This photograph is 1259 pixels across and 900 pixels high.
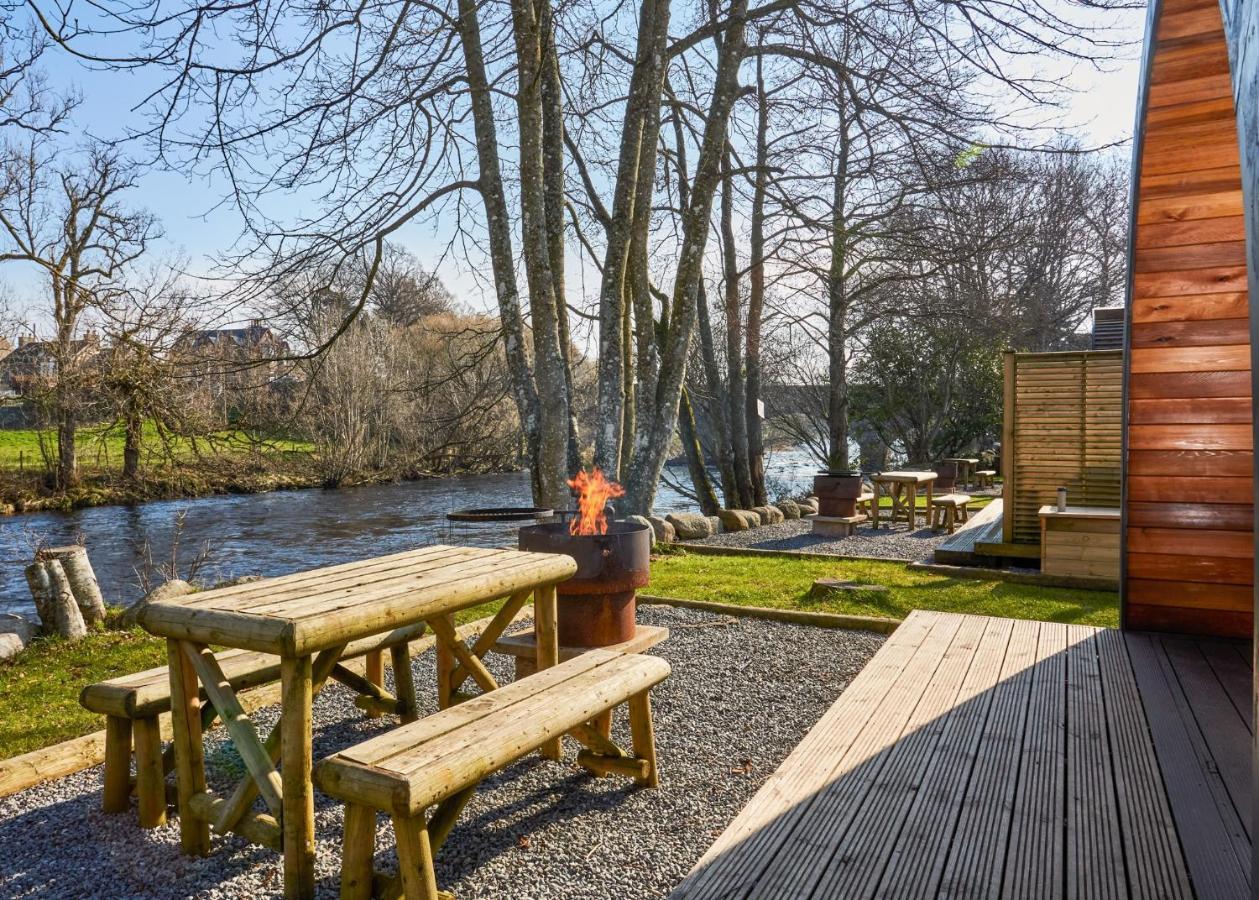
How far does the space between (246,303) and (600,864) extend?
6.76 metres

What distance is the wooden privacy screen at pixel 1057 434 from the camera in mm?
8453

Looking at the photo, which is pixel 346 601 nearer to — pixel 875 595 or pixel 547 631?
pixel 547 631

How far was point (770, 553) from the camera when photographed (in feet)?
31.2

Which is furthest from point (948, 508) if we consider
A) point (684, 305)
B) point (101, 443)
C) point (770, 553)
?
point (101, 443)

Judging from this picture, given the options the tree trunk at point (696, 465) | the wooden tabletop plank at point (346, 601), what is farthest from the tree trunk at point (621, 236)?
the wooden tabletop plank at point (346, 601)

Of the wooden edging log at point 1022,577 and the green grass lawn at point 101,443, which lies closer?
the green grass lawn at point 101,443

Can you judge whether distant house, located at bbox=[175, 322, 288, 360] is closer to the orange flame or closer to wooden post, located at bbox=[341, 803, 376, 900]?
the orange flame

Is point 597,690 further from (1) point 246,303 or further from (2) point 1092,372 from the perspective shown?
(2) point 1092,372

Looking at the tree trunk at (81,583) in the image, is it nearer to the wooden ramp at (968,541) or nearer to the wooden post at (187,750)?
the wooden post at (187,750)

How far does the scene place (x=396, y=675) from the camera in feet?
13.1

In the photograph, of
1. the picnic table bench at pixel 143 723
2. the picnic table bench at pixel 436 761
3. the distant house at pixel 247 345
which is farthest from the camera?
the distant house at pixel 247 345

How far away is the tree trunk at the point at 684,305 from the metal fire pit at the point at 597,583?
5.53 meters

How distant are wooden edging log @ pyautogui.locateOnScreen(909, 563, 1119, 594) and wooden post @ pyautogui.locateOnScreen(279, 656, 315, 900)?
6.70 meters

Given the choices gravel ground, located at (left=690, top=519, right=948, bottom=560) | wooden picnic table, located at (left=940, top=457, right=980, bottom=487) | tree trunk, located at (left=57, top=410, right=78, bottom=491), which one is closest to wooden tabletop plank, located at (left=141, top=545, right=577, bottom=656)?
gravel ground, located at (left=690, top=519, right=948, bottom=560)
